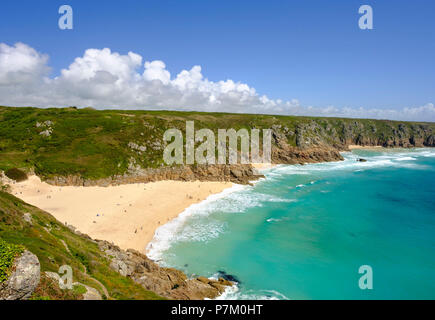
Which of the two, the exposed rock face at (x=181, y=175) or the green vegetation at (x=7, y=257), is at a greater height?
the green vegetation at (x=7, y=257)

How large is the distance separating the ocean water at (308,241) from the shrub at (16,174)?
35.2 m

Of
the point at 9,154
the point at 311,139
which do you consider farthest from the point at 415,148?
the point at 9,154

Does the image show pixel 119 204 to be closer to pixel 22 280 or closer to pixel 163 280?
pixel 163 280

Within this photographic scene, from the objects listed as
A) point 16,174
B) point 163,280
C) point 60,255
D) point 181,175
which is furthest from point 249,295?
point 16,174

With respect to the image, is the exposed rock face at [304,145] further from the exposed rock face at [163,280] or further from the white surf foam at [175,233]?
the exposed rock face at [163,280]

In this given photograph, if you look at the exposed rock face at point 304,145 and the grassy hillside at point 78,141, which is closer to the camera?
the grassy hillside at point 78,141

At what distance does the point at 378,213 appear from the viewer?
140 feet

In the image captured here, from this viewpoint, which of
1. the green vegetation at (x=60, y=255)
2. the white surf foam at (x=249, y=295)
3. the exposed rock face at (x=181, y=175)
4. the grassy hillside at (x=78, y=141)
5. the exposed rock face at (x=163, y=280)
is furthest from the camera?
the grassy hillside at (x=78, y=141)

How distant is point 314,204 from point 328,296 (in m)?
26.5


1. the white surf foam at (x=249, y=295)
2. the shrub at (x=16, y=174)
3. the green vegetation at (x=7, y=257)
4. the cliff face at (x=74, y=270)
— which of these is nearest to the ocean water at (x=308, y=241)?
the white surf foam at (x=249, y=295)

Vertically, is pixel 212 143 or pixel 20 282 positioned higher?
pixel 212 143

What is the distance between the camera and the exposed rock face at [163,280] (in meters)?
20.0
